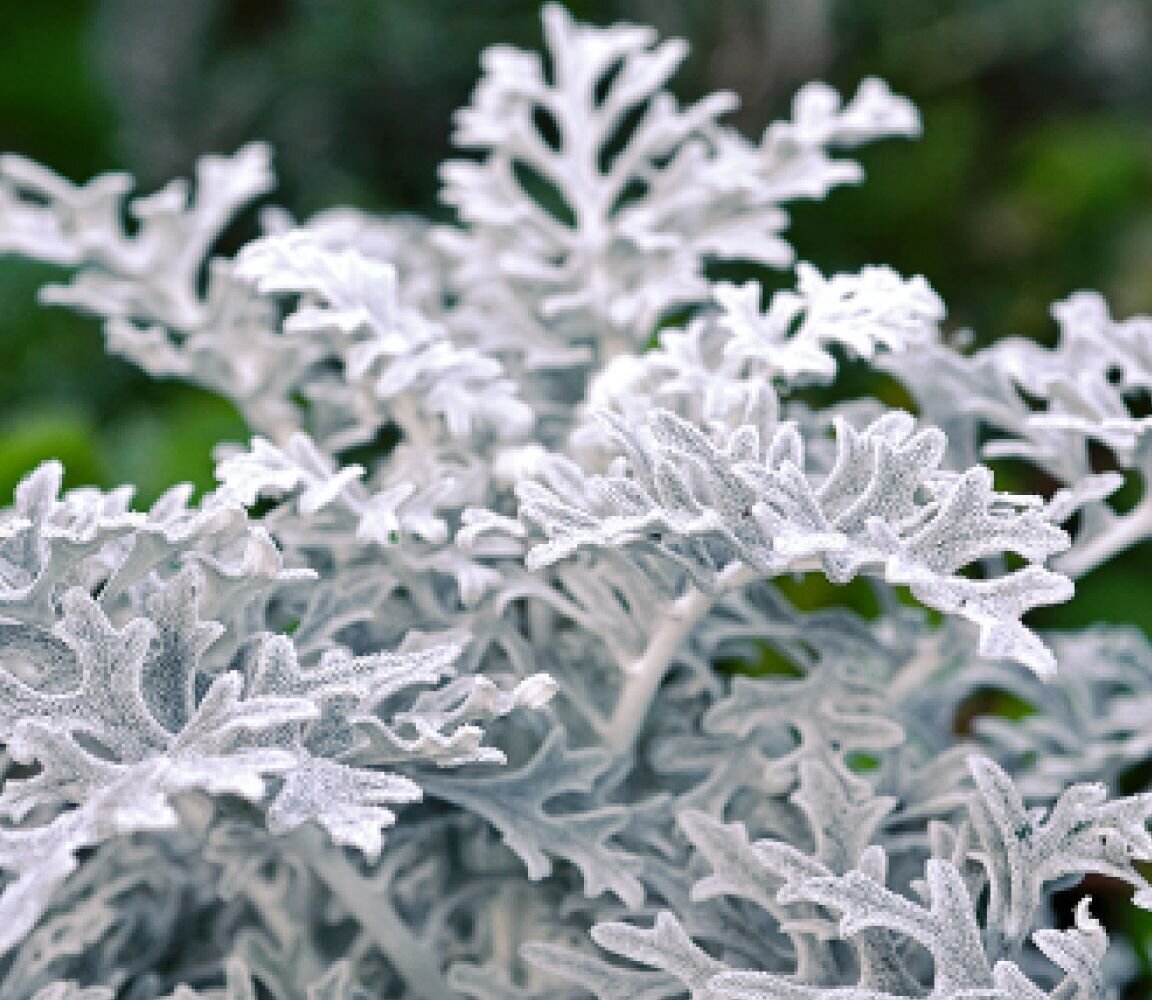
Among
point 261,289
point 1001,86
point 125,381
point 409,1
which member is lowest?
point 261,289

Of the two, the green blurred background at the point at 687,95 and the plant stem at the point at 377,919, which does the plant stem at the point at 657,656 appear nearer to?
the plant stem at the point at 377,919

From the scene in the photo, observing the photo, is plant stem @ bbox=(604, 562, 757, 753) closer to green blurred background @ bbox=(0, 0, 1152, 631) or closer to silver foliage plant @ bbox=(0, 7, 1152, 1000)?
silver foliage plant @ bbox=(0, 7, 1152, 1000)

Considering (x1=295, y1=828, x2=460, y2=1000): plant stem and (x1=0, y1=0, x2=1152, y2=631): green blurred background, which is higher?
(x1=0, y1=0, x2=1152, y2=631): green blurred background

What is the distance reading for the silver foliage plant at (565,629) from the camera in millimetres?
509

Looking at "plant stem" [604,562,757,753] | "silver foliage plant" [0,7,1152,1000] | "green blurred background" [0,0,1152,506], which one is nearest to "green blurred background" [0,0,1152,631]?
"green blurred background" [0,0,1152,506]

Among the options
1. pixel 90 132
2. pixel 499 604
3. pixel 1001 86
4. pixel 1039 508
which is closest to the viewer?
pixel 1039 508

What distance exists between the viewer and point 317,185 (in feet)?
5.98

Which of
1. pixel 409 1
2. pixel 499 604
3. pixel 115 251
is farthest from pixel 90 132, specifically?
pixel 499 604

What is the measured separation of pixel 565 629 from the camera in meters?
0.73

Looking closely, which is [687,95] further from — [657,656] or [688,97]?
[657,656]

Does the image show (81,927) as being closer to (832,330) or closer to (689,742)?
(689,742)

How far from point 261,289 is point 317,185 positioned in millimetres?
1235

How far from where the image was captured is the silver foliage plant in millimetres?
509

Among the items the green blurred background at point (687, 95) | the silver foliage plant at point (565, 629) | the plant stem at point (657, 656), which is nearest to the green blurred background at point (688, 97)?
the green blurred background at point (687, 95)
